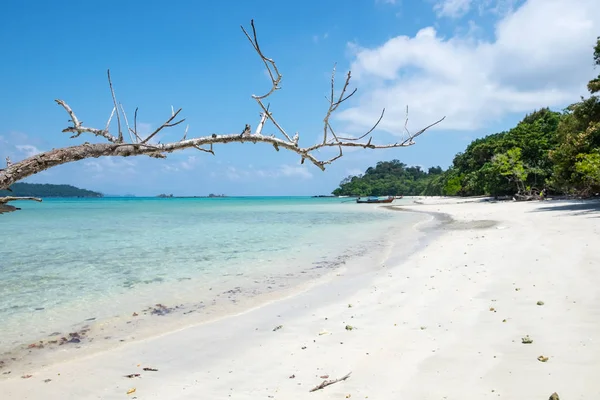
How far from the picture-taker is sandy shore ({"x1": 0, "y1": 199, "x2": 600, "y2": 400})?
3471 millimetres

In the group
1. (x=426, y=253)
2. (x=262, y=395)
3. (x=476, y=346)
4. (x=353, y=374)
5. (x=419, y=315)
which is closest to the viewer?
(x=262, y=395)

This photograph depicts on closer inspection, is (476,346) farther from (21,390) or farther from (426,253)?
(426,253)

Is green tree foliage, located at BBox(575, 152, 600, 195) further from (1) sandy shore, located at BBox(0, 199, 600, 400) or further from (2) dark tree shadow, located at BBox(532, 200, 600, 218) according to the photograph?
(1) sandy shore, located at BBox(0, 199, 600, 400)

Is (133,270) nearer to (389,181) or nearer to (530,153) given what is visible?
(530,153)

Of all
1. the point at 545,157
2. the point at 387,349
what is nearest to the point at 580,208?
the point at 545,157

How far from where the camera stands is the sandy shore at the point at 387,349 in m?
3.47

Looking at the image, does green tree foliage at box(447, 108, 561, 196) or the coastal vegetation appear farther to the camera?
green tree foliage at box(447, 108, 561, 196)

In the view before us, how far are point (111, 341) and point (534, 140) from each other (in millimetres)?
43605

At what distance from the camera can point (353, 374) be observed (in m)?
3.78

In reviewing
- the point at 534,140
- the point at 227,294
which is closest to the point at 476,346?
the point at 227,294

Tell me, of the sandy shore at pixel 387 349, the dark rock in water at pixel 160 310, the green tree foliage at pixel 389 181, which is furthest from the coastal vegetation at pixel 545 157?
the green tree foliage at pixel 389 181

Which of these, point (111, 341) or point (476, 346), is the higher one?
point (476, 346)

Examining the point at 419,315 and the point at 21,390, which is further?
the point at 419,315


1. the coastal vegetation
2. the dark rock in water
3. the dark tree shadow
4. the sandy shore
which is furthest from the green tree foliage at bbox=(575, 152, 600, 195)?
the dark rock in water
